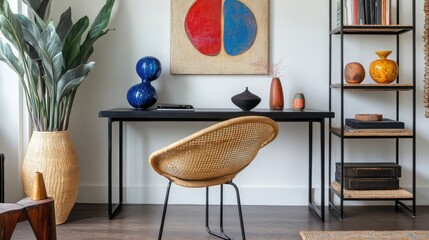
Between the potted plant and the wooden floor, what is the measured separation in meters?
0.24

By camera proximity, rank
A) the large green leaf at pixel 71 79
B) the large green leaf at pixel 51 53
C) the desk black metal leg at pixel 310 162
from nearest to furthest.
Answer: the large green leaf at pixel 51 53 < the large green leaf at pixel 71 79 < the desk black metal leg at pixel 310 162

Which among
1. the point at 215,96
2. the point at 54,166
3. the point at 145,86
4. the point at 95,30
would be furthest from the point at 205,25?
the point at 54,166

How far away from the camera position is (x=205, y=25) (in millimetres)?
3277

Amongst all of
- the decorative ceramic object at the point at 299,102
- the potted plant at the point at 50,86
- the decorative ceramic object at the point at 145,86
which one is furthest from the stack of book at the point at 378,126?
the potted plant at the point at 50,86

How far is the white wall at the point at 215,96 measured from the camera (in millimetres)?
3303

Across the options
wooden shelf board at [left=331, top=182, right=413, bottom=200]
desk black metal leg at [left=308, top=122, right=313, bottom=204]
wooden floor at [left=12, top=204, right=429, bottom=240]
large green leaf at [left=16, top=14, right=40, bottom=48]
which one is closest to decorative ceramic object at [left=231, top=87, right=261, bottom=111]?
desk black metal leg at [left=308, top=122, right=313, bottom=204]

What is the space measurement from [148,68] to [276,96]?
2.92ft

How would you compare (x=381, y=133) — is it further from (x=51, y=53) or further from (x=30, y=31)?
(x=30, y=31)

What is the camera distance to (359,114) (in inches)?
126

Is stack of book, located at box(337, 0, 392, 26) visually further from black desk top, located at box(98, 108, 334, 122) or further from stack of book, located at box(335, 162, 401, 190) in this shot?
stack of book, located at box(335, 162, 401, 190)

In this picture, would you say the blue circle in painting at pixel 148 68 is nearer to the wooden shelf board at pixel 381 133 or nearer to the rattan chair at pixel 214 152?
the rattan chair at pixel 214 152

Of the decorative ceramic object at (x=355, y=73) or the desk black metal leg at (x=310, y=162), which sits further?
the desk black metal leg at (x=310, y=162)

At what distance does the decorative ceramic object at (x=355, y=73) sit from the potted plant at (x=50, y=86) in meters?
Answer: 1.69

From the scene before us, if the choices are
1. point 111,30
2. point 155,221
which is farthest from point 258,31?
point 155,221
